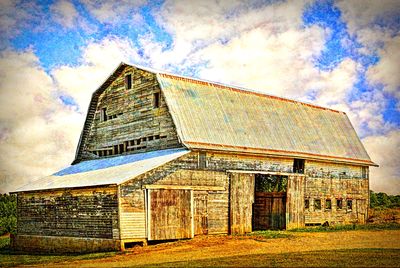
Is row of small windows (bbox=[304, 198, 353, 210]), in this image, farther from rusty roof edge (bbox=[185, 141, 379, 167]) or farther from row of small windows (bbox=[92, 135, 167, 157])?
row of small windows (bbox=[92, 135, 167, 157])

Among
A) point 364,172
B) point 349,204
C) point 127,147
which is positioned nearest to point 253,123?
point 127,147

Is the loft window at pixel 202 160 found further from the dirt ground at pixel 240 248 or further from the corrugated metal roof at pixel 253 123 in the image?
the dirt ground at pixel 240 248

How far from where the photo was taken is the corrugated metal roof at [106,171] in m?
26.5

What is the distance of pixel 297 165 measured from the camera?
35.0 metres

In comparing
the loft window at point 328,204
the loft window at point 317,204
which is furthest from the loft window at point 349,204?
the loft window at point 317,204

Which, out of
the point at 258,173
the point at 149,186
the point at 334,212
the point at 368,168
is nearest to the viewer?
the point at 149,186

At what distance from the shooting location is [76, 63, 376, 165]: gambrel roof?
30219 millimetres

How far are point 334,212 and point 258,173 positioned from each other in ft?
28.3

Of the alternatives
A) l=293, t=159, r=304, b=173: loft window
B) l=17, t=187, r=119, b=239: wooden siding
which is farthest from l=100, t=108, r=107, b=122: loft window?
l=293, t=159, r=304, b=173: loft window

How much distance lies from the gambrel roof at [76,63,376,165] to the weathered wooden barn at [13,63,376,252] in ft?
0.29

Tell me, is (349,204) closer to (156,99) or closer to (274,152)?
(274,152)

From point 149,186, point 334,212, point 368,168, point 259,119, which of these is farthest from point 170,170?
point 368,168

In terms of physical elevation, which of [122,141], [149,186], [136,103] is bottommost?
[149,186]

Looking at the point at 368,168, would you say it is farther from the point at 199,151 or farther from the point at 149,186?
the point at 149,186
